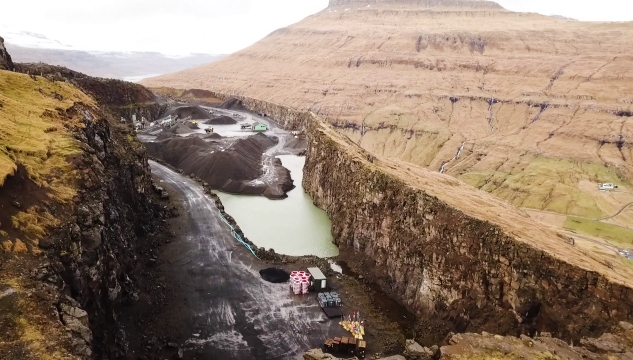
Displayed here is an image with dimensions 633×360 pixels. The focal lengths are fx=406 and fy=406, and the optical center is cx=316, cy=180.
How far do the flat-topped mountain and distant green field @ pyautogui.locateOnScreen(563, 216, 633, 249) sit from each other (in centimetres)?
211

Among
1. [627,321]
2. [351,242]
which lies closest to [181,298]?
[351,242]

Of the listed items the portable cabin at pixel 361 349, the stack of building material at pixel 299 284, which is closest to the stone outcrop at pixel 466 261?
the portable cabin at pixel 361 349

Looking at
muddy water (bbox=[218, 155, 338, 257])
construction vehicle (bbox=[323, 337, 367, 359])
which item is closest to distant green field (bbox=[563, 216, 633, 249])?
muddy water (bbox=[218, 155, 338, 257])

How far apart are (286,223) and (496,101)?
368ft

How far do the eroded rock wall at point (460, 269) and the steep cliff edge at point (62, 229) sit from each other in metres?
24.8

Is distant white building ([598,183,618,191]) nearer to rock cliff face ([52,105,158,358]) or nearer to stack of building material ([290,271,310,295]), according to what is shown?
stack of building material ([290,271,310,295])

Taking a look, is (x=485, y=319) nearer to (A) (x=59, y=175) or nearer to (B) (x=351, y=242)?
(B) (x=351, y=242)

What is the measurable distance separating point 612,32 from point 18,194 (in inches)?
7742

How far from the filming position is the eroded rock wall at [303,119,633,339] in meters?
29.4

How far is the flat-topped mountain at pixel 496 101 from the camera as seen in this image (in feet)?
357

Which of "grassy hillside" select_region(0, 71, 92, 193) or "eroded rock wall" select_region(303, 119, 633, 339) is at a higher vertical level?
"grassy hillside" select_region(0, 71, 92, 193)

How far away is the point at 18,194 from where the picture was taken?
26.2m

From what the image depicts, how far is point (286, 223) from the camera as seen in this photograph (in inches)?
2346

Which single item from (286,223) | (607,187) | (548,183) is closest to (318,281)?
(286,223)
